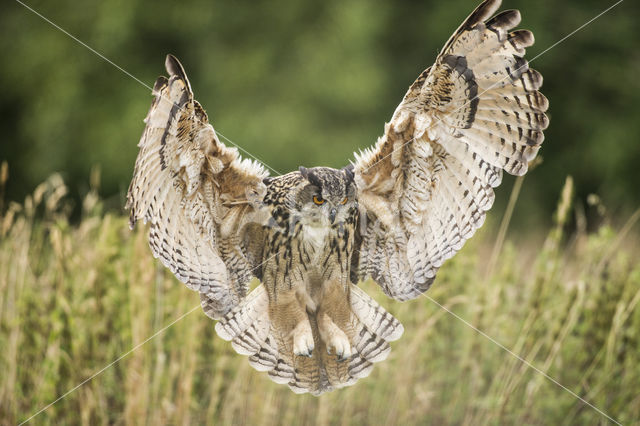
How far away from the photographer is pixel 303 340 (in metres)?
1.84

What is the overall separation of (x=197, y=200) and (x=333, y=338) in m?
0.56

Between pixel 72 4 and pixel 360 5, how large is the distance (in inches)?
147

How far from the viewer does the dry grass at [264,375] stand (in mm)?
3008

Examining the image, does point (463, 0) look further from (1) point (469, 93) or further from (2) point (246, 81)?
(1) point (469, 93)

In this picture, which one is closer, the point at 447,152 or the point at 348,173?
the point at 348,173

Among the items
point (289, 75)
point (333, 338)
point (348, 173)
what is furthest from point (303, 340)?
point (289, 75)

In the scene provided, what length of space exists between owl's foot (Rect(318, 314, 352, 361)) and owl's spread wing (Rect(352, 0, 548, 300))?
223mm

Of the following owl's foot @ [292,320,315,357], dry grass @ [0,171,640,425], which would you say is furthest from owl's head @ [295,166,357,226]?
dry grass @ [0,171,640,425]

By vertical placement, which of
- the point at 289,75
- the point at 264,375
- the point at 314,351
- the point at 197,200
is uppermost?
the point at 197,200

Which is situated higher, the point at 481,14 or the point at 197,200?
the point at 197,200

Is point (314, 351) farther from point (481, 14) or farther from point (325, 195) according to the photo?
point (481, 14)

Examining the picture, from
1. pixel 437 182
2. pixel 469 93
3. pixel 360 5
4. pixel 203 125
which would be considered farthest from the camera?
pixel 360 5

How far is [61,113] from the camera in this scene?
8117mm

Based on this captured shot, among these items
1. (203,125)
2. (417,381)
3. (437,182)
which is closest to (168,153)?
(203,125)
